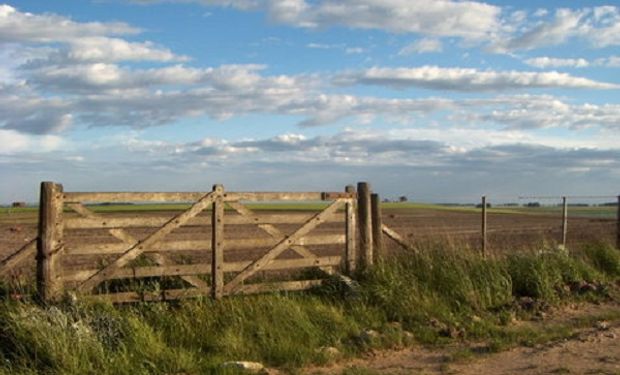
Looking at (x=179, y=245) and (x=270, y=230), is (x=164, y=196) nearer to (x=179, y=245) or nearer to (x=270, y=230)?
(x=179, y=245)

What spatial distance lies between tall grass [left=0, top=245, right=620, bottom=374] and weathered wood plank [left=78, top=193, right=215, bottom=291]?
610 mm

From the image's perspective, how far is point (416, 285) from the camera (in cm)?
1180

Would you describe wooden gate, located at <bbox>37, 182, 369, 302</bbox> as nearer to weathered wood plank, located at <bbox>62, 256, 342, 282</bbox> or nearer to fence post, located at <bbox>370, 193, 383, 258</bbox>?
weathered wood plank, located at <bbox>62, 256, 342, 282</bbox>

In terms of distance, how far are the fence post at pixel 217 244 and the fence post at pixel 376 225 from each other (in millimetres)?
3198

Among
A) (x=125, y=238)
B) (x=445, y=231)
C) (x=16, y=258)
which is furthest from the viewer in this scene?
(x=445, y=231)

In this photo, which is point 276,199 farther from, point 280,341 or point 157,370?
point 157,370

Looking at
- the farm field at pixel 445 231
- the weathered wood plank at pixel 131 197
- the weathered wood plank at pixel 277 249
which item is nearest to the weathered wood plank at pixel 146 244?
the weathered wood plank at pixel 131 197

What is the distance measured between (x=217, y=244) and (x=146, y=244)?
1175 millimetres

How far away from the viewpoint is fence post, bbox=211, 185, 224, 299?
440 inches

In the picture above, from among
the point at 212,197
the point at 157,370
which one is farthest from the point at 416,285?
the point at 157,370

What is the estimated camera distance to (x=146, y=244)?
10.7m

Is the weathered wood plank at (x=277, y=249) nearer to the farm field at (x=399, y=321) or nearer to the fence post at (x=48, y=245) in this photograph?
the farm field at (x=399, y=321)

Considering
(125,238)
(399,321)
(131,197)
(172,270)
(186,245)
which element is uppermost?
(131,197)

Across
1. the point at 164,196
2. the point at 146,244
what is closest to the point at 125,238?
the point at 146,244
